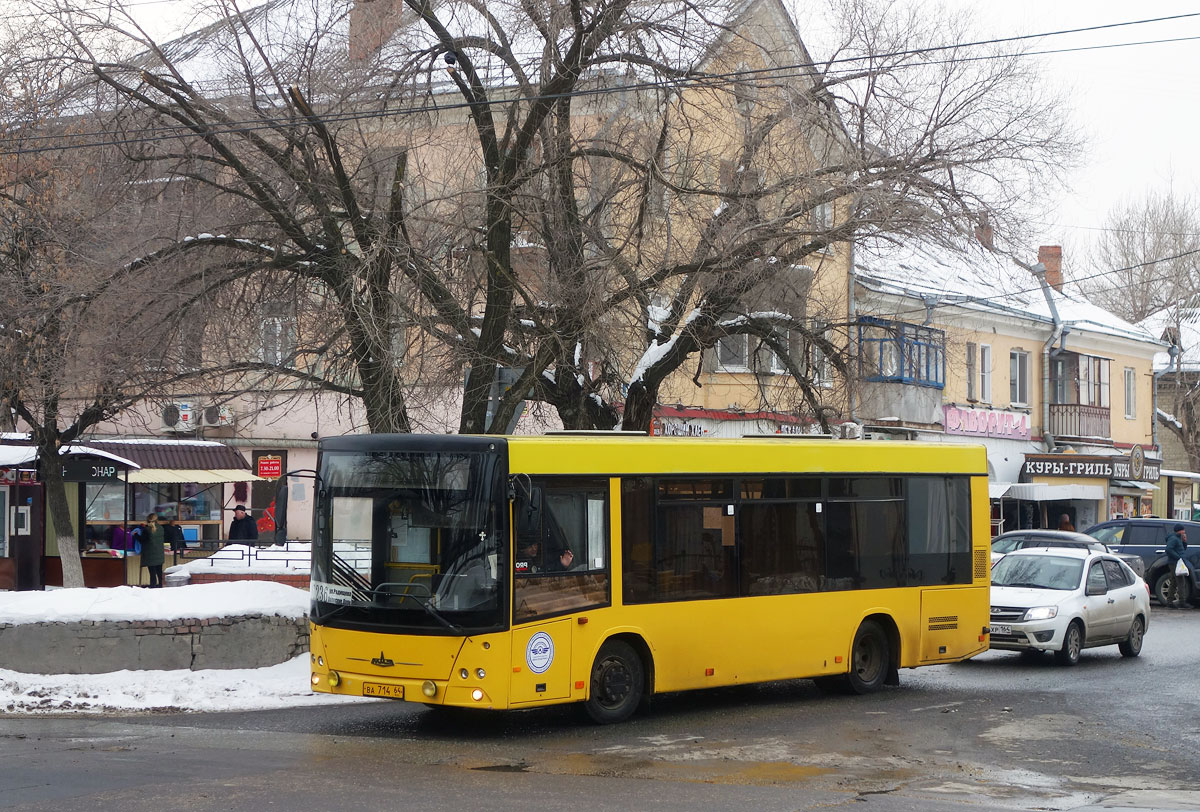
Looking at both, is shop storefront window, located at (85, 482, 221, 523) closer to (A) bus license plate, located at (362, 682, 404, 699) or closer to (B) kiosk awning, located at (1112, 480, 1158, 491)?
(A) bus license plate, located at (362, 682, 404, 699)

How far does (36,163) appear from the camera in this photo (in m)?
19.4

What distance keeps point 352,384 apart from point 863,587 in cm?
710

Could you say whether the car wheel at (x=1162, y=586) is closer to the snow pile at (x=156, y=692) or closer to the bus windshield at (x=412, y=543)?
the snow pile at (x=156, y=692)

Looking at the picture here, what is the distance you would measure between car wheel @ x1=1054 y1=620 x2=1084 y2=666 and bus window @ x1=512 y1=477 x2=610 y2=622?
887cm

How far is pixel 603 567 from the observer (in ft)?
41.9

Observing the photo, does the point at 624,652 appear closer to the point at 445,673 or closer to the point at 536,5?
the point at 445,673

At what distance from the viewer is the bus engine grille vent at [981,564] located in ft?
54.1

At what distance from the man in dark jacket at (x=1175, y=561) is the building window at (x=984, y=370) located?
35.1 ft

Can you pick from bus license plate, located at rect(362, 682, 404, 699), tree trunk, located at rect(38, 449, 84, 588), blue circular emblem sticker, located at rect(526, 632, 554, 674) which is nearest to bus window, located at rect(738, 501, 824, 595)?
blue circular emblem sticker, located at rect(526, 632, 554, 674)

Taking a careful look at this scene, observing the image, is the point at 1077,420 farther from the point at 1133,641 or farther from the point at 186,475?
the point at 186,475

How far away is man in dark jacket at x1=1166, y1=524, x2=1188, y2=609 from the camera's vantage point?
98.7 feet

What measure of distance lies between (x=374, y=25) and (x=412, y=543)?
7.43 m

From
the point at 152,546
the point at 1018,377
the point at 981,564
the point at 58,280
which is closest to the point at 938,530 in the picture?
the point at 981,564

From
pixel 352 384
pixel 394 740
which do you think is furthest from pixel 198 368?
pixel 394 740
